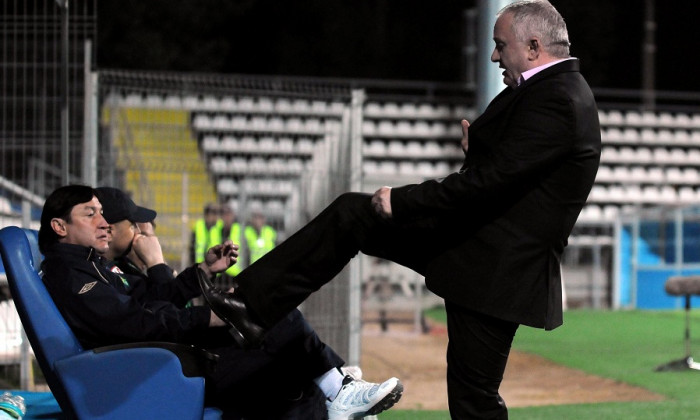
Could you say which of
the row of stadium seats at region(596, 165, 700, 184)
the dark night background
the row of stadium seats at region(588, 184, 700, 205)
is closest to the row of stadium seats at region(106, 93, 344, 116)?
the dark night background

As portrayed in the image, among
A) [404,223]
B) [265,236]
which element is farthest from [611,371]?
[404,223]

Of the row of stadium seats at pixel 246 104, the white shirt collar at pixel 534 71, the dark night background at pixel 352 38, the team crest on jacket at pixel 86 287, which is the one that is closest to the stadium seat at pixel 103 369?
the team crest on jacket at pixel 86 287

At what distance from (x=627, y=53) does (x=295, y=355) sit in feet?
89.5

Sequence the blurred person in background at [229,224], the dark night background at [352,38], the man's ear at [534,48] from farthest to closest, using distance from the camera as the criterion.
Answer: the dark night background at [352,38]
the blurred person in background at [229,224]
the man's ear at [534,48]

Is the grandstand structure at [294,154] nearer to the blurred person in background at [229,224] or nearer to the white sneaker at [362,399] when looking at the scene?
the blurred person in background at [229,224]

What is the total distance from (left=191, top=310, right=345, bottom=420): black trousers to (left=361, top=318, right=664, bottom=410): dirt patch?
2.61 meters

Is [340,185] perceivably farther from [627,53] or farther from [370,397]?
[627,53]

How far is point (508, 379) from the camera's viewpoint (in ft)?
26.5

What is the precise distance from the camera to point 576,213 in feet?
10.5

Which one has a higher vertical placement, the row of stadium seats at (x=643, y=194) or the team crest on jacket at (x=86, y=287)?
the team crest on jacket at (x=86, y=287)

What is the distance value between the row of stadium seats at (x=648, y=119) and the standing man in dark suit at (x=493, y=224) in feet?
58.9

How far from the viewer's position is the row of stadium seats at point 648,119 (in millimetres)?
20623

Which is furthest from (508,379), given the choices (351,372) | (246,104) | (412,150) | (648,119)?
(648,119)

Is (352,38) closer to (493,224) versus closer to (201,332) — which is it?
(201,332)
